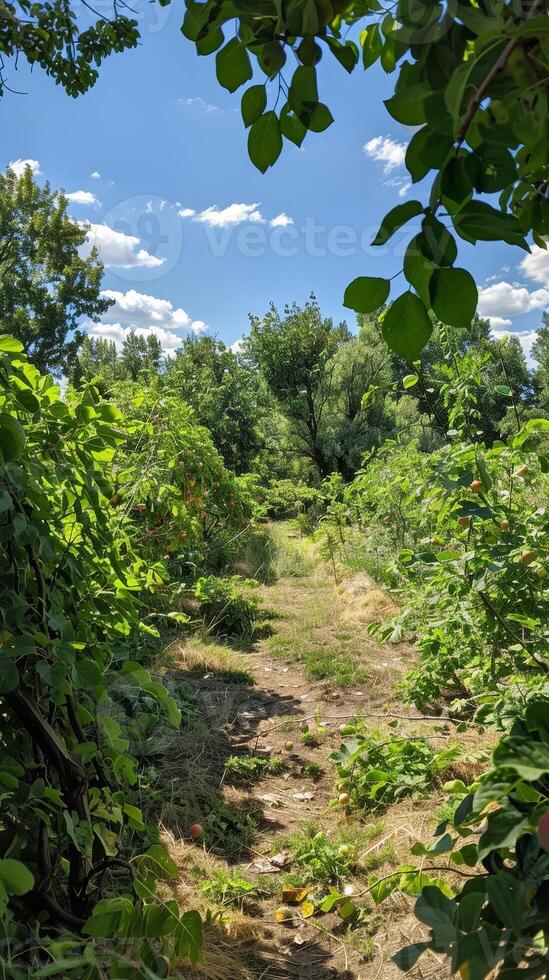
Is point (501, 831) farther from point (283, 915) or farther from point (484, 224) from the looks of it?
point (283, 915)

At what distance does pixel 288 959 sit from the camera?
204 cm

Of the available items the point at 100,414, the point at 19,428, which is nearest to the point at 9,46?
the point at 100,414

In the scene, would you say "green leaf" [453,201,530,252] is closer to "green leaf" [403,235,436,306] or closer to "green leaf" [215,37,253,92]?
"green leaf" [403,235,436,306]

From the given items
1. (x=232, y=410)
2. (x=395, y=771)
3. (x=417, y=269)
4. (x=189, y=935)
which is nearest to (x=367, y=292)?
(x=417, y=269)

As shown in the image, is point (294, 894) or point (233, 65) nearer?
point (233, 65)

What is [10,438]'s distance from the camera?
39.6 inches

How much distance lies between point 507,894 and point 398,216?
555 mm

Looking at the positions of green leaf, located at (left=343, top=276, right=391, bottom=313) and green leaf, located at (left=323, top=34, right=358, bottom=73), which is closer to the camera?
green leaf, located at (left=343, top=276, right=391, bottom=313)

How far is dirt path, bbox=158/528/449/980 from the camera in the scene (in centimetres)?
203

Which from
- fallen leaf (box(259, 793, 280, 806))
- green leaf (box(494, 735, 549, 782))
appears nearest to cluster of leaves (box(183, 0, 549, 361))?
green leaf (box(494, 735, 549, 782))

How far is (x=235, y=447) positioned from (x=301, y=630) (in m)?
9.36

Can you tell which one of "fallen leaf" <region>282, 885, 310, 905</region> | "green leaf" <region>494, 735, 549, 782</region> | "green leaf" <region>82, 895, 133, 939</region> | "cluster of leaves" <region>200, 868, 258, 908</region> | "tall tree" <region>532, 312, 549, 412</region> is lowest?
"fallen leaf" <region>282, 885, 310, 905</region>

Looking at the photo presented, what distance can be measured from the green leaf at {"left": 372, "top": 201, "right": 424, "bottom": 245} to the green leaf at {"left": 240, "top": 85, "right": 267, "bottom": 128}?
10.1 inches

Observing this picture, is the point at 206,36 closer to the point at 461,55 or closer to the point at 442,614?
the point at 461,55
